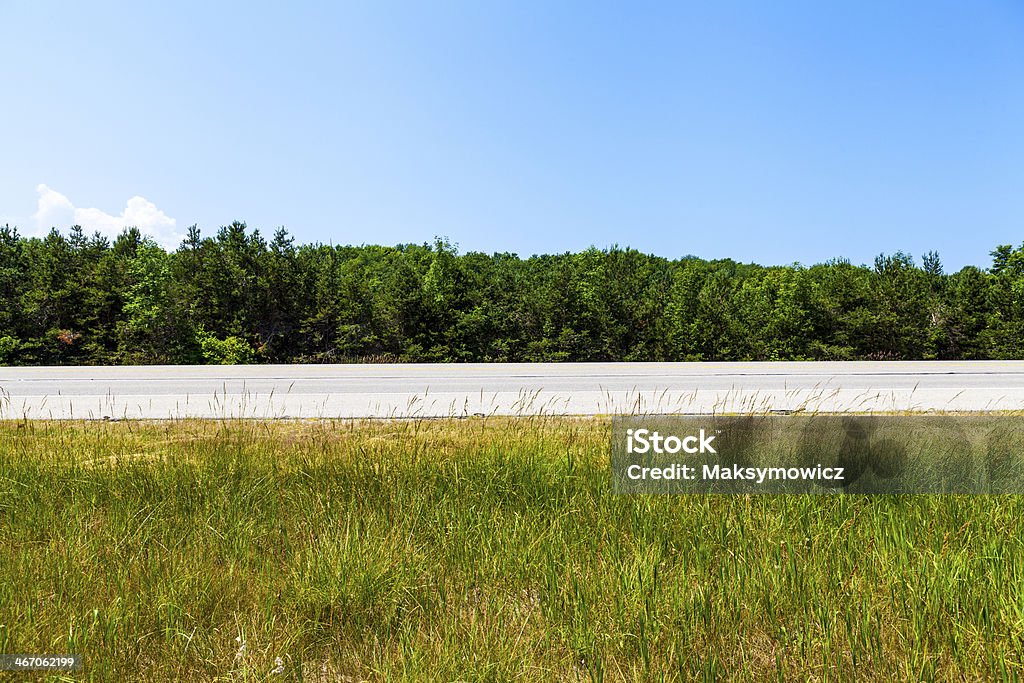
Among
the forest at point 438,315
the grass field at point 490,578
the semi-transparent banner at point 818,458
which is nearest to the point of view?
the grass field at point 490,578

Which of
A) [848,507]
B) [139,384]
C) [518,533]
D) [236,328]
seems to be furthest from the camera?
[236,328]

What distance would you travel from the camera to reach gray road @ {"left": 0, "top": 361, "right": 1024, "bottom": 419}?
30.1 ft

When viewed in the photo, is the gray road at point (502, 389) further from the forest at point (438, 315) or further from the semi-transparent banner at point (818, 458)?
the forest at point (438, 315)

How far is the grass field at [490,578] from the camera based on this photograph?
257 cm

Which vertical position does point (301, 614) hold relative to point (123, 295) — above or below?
below

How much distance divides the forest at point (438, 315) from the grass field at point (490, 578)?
15.7 meters

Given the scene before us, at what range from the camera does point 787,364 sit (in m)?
18.5

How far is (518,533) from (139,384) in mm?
12838

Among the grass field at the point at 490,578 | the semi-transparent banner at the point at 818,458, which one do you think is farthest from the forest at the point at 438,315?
the grass field at the point at 490,578

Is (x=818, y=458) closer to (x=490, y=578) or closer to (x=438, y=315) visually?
(x=490, y=578)

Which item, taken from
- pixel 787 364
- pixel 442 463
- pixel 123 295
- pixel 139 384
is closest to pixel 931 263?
pixel 787 364

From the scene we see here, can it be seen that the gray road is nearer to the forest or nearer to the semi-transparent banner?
the semi-transparent banner

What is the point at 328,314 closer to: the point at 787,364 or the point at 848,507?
the point at 787,364

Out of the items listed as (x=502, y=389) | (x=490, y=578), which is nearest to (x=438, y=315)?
(x=502, y=389)
